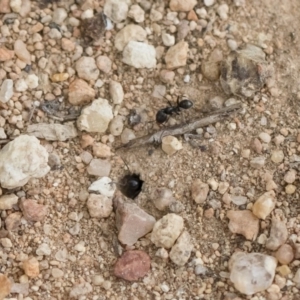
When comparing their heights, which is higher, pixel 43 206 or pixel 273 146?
pixel 273 146

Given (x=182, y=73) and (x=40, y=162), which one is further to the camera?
(x=182, y=73)

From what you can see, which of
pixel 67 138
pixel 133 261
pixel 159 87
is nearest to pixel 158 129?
pixel 159 87

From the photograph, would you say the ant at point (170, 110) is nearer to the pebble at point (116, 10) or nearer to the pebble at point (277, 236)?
the pebble at point (116, 10)

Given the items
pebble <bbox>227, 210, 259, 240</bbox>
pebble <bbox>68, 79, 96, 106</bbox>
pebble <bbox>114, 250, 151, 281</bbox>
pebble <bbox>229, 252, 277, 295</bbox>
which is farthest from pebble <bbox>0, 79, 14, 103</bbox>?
pebble <bbox>229, 252, 277, 295</bbox>

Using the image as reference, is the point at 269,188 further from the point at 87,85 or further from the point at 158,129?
the point at 87,85

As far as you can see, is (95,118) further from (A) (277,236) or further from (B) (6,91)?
(A) (277,236)

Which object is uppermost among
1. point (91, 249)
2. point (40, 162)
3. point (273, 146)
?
point (273, 146)

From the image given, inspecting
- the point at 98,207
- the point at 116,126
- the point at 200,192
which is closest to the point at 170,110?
the point at 116,126
